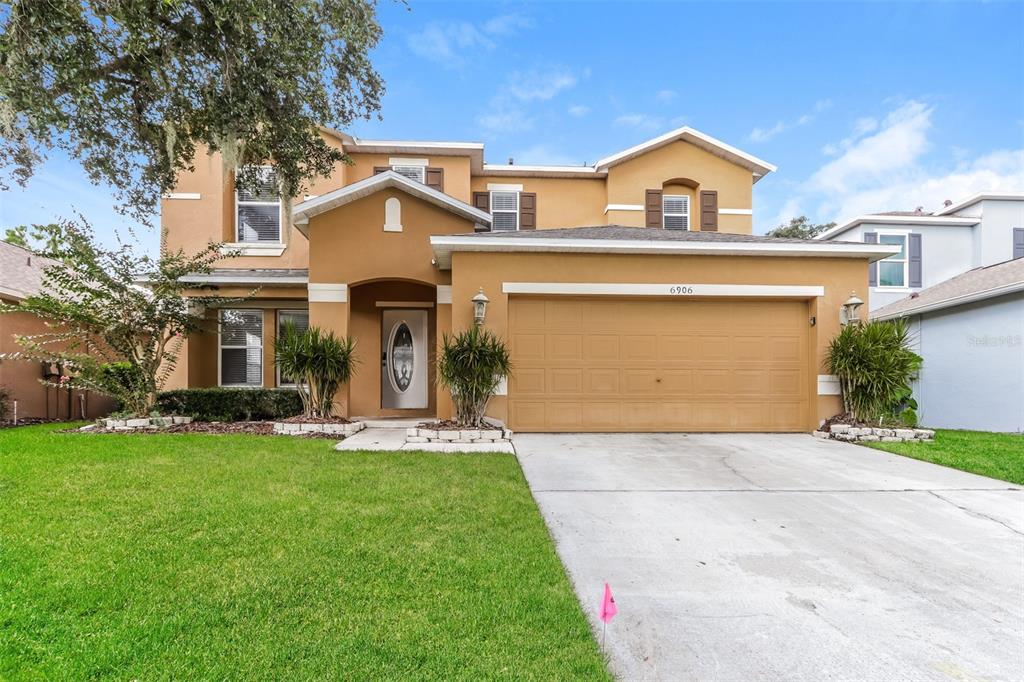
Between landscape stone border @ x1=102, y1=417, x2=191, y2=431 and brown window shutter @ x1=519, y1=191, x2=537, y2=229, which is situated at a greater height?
brown window shutter @ x1=519, y1=191, x2=537, y2=229

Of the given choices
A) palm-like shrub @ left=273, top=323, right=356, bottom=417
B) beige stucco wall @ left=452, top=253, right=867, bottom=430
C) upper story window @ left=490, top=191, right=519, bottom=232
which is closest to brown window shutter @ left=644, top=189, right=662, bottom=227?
upper story window @ left=490, top=191, right=519, bottom=232

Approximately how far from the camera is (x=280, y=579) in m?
2.81

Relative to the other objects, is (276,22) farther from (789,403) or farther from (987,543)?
(789,403)

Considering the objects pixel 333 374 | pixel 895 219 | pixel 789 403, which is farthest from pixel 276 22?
pixel 895 219

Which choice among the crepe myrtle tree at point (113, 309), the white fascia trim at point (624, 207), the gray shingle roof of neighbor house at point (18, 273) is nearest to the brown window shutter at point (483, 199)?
the white fascia trim at point (624, 207)

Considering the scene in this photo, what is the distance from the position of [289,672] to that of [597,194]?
43.3 feet

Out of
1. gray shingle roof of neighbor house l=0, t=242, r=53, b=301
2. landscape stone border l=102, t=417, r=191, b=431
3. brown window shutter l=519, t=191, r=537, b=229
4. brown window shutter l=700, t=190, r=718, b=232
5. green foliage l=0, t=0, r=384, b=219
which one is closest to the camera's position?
green foliage l=0, t=0, r=384, b=219

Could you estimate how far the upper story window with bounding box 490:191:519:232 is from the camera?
524 inches

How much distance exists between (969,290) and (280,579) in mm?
13860

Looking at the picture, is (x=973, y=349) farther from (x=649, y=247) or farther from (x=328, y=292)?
(x=328, y=292)

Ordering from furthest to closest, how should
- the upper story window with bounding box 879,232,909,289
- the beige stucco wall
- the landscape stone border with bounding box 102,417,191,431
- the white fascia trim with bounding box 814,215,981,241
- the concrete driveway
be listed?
the upper story window with bounding box 879,232,909,289 → the white fascia trim with bounding box 814,215,981,241 → the landscape stone border with bounding box 102,417,191,431 → the beige stucco wall → the concrete driveway

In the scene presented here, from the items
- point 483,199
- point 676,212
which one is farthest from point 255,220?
point 676,212

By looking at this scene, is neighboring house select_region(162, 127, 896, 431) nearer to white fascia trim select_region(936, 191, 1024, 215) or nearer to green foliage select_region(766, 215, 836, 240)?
white fascia trim select_region(936, 191, 1024, 215)

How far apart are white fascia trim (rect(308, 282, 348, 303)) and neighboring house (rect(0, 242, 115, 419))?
571 cm
